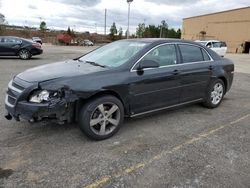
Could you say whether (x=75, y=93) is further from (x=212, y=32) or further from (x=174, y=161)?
(x=212, y=32)

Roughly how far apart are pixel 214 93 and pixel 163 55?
Result: 1.79 meters

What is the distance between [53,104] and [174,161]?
5.73 ft

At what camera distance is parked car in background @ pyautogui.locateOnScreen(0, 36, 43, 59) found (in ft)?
50.8

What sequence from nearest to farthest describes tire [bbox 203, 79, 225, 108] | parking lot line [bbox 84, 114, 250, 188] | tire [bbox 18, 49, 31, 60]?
parking lot line [bbox 84, 114, 250, 188] < tire [bbox 203, 79, 225, 108] < tire [bbox 18, 49, 31, 60]

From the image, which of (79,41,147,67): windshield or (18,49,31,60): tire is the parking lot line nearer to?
(79,41,147,67): windshield

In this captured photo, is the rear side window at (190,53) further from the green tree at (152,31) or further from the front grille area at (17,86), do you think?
the green tree at (152,31)

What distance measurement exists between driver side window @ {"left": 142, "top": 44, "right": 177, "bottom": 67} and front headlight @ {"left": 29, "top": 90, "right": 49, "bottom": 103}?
5.73ft

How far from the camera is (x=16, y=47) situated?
15.7m

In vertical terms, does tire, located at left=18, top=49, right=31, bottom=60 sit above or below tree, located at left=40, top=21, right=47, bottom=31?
below

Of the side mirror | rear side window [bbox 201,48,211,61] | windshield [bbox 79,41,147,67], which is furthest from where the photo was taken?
rear side window [bbox 201,48,211,61]

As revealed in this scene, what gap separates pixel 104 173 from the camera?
3102 mm

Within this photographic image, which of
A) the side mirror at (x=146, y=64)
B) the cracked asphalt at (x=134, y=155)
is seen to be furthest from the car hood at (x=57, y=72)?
the cracked asphalt at (x=134, y=155)

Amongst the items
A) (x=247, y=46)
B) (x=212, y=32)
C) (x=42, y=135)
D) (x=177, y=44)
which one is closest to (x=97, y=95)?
(x=42, y=135)

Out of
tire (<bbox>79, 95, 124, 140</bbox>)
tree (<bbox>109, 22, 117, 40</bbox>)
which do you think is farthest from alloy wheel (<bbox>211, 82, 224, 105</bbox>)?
tree (<bbox>109, 22, 117, 40</bbox>)
